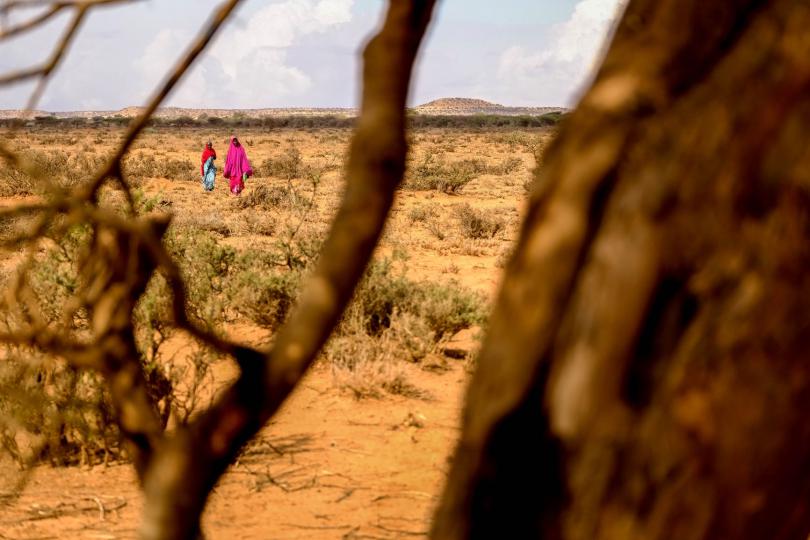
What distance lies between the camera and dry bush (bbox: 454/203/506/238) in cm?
1394

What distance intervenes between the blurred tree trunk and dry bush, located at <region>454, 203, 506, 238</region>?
1251 cm

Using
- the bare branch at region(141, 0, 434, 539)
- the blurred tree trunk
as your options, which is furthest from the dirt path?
the blurred tree trunk

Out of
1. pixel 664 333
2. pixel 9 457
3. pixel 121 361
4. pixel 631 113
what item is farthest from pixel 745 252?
pixel 9 457

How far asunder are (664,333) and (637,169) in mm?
254

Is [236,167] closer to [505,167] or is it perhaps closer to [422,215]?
[422,215]

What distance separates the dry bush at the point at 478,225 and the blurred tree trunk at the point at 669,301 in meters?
12.5

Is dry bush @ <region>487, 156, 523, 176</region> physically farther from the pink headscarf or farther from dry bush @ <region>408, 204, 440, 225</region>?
dry bush @ <region>408, 204, 440, 225</region>

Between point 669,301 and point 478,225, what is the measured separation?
13.0 meters

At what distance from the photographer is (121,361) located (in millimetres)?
1651

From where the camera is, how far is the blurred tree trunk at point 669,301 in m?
1.23

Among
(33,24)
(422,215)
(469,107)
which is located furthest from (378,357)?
(469,107)

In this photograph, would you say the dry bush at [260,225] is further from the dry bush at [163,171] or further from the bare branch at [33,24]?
the bare branch at [33,24]

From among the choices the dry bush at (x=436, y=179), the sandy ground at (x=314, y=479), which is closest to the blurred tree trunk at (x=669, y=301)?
the sandy ground at (x=314, y=479)

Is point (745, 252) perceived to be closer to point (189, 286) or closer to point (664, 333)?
point (664, 333)
